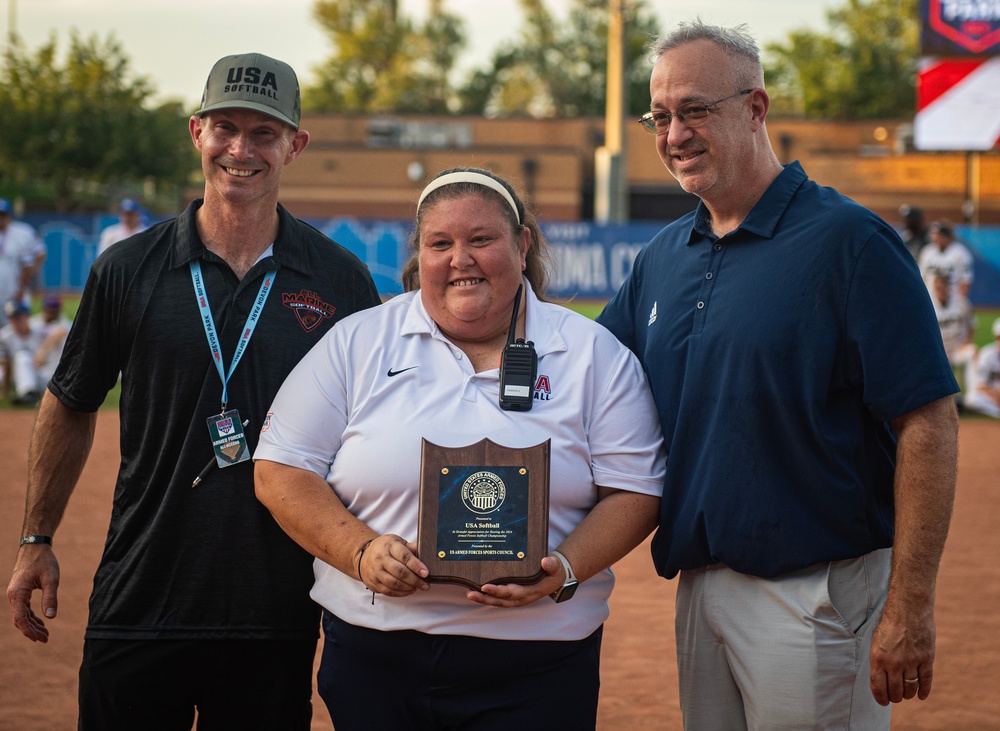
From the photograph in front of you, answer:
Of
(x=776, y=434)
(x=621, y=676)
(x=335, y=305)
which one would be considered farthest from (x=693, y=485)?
(x=621, y=676)

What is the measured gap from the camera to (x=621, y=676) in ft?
21.1

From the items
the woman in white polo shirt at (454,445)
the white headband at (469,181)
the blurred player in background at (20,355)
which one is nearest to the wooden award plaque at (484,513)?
the woman in white polo shirt at (454,445)

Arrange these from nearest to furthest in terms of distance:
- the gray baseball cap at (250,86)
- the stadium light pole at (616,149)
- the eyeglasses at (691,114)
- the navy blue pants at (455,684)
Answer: the navy blue pants at (455,684)
the eyeglasses at (691,114)
the gray baseball cap at (250,86)
the stadium light pole at (616,149)

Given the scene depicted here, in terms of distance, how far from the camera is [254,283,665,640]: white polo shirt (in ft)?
10.1

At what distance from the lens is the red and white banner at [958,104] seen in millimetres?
19469

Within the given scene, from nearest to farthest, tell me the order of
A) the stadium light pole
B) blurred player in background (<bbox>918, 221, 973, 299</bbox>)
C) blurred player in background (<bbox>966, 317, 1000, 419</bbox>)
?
blurred player in background (<bbox>966, 317, 1000, 419</bbox>)
blurred player in background (<bbox>918, 221, 973, 299</bbox>)
the stadium light pole

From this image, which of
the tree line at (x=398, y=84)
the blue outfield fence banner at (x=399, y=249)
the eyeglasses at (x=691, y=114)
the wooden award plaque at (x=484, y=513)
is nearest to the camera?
the wooden award plaque at (x=484, y=513)

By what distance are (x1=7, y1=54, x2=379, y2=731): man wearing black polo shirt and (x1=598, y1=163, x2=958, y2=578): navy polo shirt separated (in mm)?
1215

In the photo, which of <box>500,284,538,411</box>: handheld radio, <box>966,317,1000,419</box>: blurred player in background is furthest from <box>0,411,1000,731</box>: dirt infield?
<box>966,317,1000,419</box>: blurred player in background

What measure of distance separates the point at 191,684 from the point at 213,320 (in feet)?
3.70

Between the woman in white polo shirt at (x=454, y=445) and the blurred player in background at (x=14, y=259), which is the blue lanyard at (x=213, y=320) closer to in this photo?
the woman in white polo shirt at (x=454, y=445)

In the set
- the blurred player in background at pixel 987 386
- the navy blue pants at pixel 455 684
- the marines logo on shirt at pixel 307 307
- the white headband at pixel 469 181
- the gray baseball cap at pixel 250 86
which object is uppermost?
the gray baseball cap at pixel 250 86

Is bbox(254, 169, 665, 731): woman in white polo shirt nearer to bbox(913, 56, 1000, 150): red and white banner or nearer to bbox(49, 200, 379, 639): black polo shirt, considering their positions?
bbox(49, 200, 379, 639): black polo shirt

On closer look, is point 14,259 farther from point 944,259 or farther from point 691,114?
point 691,114
